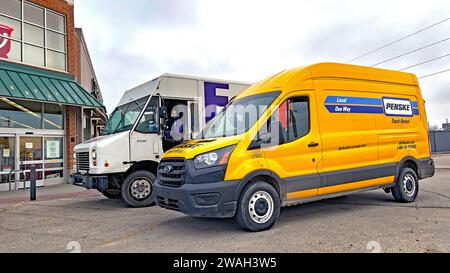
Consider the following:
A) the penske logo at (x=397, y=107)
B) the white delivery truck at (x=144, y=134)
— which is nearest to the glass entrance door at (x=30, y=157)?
the white delivery truck at (x=144, y=134)

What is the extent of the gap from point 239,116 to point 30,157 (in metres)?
11.3

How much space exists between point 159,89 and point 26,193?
24.4ft

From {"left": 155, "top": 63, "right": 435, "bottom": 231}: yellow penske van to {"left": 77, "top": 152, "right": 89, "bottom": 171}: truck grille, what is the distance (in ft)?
9.71

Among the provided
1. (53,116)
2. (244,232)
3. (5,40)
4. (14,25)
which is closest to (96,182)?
(244,232)

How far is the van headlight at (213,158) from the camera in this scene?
4902 mm

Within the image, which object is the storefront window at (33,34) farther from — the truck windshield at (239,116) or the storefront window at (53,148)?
the truck windshield at (239,116)

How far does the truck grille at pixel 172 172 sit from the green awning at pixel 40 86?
8501 millimetres

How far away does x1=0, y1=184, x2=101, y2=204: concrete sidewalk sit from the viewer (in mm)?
10352

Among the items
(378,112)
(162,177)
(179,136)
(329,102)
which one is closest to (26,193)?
(179,136)

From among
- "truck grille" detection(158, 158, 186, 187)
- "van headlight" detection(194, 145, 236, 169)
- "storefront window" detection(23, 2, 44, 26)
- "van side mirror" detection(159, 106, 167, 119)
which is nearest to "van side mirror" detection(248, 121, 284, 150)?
"van headlight" detection(194, 145, 236, 169)

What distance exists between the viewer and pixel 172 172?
5297 millimetres

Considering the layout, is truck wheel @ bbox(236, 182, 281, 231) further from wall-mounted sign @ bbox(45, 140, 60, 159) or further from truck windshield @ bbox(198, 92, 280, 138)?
wall-mounted sign @ bbox(45, 140, 60, 159)
